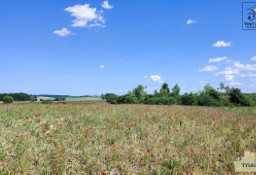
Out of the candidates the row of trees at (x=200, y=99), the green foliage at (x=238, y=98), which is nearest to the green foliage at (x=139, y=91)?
the row of trees at (x=200, y=99)

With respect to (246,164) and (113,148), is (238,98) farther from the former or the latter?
(113,148)

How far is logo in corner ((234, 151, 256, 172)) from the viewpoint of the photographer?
502 cm

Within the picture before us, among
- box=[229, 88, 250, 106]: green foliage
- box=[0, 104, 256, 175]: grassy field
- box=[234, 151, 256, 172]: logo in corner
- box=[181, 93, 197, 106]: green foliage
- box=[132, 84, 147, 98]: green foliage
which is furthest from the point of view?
box=[132, 84, 147, 98]: green foliage

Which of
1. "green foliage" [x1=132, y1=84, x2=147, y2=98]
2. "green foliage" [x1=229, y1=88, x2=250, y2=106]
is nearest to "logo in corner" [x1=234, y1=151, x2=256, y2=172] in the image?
"green foliage" [x1=229, y1=88, x2=250, y2=106]

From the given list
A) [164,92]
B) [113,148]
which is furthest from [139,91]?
[113,148]

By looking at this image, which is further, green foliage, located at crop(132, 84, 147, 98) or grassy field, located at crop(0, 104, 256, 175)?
green foliage, located at crop(132, 84, 147, 98)

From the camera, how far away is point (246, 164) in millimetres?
5211

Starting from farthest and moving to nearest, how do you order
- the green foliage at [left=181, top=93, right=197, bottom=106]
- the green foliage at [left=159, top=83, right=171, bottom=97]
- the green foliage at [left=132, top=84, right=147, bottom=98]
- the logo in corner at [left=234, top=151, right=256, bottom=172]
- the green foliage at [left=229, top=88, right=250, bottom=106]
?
the green foliage at [left=132, top=84, right=147, bottom=98]
the green foliage at [left=159, top=83, right=171, bottom=97]
the green foliage at [left=229, top=88, right=250, bottom=106]
the green foliage at [left=181, top=93, right=197, bottom=106]
the logo in corner at [left=234, top=151, right=256, bottom=172]

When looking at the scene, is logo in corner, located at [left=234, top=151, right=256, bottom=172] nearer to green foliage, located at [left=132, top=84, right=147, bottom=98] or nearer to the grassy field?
the grassy field

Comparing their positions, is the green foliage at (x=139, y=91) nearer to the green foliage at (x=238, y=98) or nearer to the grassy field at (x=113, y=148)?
the green foliage at (x=238, y=98)

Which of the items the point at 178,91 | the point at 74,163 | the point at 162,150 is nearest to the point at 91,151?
the point at 74,163

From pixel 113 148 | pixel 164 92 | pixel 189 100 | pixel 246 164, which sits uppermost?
pixel 164 92

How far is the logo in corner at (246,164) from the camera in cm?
502

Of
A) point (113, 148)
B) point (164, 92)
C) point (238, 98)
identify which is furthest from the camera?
point (164, 92)
